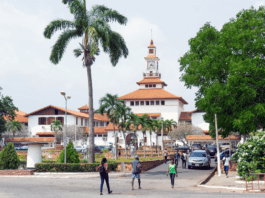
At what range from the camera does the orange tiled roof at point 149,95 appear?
96.4 meters

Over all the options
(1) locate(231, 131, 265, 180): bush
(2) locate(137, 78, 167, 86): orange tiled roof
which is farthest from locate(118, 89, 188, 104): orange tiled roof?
(1) locate(231, 131, 265, 180): bush

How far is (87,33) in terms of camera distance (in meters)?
26.8

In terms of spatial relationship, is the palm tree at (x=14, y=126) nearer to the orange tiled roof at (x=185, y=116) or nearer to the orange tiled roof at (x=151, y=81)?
the orange tiled roof at (x=151, y=81)

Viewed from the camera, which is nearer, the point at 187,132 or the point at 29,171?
the point at 29,171

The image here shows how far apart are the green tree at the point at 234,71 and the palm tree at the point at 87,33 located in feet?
23.0

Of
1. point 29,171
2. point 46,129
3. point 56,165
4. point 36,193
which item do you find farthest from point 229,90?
point 46,129

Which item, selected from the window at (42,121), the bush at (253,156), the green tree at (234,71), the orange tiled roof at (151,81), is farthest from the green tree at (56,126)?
the bush at (253,156)

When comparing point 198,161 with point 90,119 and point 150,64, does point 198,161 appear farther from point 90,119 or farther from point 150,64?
point 150,64

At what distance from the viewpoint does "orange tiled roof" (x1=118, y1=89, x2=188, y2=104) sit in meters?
96.4

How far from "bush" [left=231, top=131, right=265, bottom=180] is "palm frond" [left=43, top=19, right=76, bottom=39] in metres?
Result: 15.3

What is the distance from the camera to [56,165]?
2561cm

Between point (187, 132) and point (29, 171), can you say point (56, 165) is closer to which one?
point (29, 171)

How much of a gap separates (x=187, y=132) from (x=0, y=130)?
4123 centimetres

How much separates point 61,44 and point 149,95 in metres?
70.5
